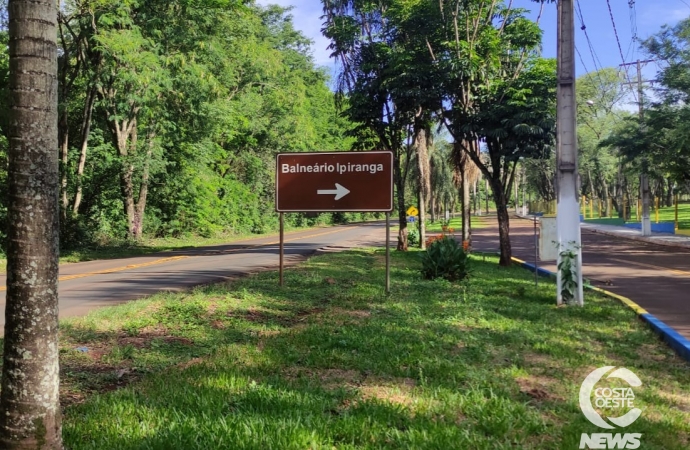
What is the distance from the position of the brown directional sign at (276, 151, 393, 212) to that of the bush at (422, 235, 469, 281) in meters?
2.50

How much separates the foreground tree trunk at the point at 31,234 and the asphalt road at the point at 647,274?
6.92 metres

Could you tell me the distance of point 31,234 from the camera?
110 inches

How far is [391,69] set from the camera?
15.8 meters

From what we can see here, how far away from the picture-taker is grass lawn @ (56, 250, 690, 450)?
3443 mm

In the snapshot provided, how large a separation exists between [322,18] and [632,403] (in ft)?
58.4

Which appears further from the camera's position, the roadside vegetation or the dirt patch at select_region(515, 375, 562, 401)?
the roadside vegetation

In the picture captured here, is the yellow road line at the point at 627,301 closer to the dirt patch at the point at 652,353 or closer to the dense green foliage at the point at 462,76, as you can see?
the dirt patch at the point at 652,353

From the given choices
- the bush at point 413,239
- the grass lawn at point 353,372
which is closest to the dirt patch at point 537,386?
the grass lawn at point 353,372

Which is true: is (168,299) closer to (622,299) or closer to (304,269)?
(304,269)

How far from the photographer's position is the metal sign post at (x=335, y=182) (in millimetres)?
9508

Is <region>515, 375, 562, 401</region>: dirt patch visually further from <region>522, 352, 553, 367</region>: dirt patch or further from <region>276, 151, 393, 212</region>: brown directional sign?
<region>276, 151, 393, 212</region>: brown directional sign

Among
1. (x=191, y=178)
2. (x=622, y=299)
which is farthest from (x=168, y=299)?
(x=191, y=178)

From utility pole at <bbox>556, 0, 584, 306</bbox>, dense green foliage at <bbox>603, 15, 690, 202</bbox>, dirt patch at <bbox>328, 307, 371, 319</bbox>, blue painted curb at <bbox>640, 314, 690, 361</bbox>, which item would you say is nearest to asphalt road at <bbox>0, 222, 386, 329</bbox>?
dirt patch at <bbox>328, 307, 371, 319</bbox>

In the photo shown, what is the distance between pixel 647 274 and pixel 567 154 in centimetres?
604
